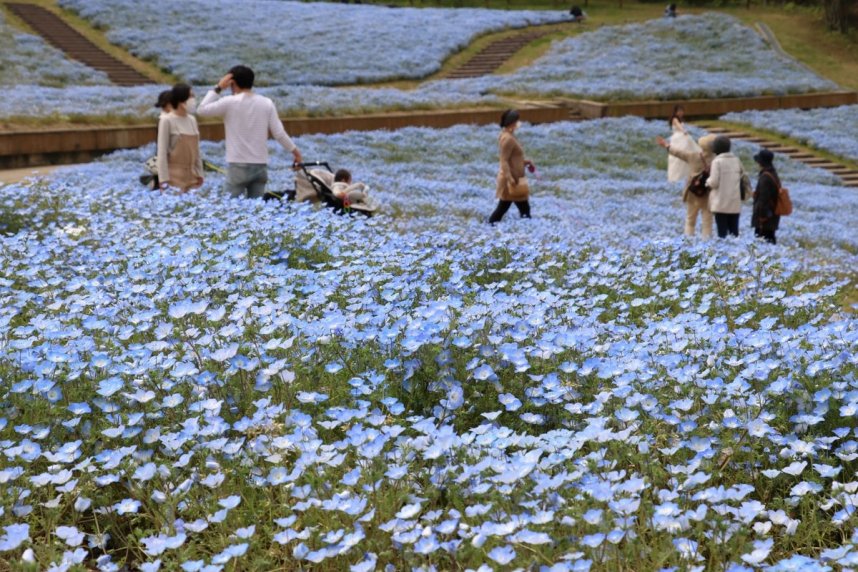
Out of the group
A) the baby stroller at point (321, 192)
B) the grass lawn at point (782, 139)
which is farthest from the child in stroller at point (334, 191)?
the grass lawn at point (782, 139)

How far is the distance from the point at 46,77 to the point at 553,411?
23.9 metres

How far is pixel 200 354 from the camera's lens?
4730mm

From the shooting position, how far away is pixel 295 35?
34.7m

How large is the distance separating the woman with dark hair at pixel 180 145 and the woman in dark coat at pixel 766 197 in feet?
20.1

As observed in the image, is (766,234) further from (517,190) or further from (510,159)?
(510,159)

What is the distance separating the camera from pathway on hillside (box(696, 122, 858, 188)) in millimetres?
21516

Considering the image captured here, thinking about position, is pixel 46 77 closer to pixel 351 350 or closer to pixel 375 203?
pixel 375 203

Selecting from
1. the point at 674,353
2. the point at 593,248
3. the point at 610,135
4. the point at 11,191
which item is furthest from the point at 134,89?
the point at 674,353

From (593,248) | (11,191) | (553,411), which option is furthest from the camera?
(11,191)

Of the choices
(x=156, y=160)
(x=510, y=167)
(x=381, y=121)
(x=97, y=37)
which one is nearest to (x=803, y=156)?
(x=381, y=121)

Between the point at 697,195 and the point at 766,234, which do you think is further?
the point at 697,195

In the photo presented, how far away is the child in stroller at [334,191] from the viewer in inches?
426

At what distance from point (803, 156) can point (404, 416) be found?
66.0 feet

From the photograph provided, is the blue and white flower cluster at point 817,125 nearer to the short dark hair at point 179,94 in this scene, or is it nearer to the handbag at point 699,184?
the handbag at point 699,184
